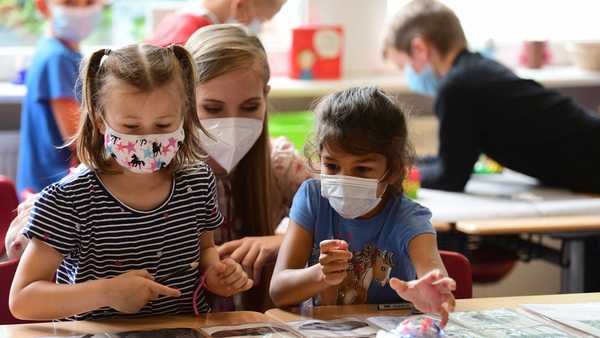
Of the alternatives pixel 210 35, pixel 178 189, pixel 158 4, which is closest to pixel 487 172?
pixel 158 4

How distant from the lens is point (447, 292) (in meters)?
1.75

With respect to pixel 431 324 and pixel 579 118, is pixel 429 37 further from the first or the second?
pixel 431 324

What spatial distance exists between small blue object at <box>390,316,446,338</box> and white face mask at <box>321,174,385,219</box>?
339 mm

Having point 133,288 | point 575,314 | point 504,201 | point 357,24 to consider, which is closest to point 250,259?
point 133,288

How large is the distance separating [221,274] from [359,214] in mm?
316

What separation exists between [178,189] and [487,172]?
251 cm

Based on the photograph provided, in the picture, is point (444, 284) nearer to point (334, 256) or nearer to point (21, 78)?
point (334, 256)

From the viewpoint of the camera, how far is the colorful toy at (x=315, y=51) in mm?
4582

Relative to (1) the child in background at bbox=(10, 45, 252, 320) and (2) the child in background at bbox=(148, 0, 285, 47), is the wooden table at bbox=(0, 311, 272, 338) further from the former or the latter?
(2) the child in background at bbox=(148, 0, 285, 47)

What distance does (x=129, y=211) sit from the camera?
192 cm

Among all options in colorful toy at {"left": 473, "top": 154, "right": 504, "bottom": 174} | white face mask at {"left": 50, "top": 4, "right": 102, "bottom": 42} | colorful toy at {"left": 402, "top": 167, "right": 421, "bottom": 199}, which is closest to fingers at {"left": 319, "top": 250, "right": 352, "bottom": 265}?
colorful toy at {"left": 402, "top": 167, "right": 421, "bottom": 199}

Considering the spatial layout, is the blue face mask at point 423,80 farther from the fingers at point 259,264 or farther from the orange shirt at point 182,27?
the fingers at point 259,264

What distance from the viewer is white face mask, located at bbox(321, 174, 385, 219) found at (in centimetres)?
199

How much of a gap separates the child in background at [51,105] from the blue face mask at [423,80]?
53.3 inches
